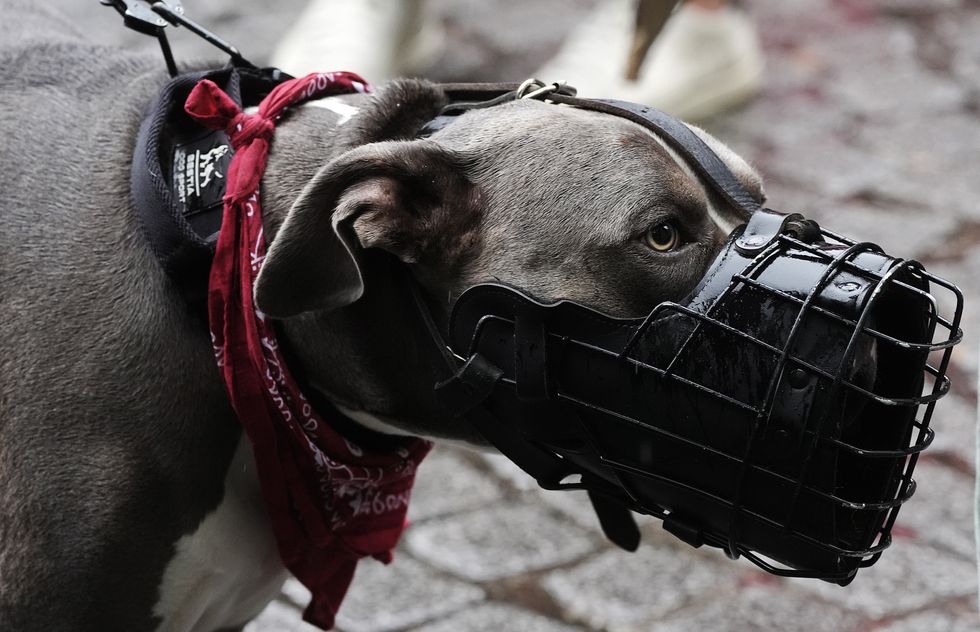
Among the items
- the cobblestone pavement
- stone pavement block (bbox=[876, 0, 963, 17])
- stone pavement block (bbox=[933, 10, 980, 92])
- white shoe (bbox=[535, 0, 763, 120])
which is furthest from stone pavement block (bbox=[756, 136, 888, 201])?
stone pavement block (bbox=[876, 0, 963, 17])

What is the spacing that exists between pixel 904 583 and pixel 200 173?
1.96m

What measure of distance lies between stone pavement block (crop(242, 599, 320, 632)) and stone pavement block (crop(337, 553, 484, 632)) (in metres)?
0.09

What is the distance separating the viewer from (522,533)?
325 cm

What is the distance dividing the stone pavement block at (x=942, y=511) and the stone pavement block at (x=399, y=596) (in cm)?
98

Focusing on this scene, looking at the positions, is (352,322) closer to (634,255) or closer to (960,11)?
(634,255)

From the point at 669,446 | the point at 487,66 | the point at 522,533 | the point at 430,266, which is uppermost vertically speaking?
the point at 430,266

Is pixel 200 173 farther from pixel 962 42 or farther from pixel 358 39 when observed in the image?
pixel 962 42

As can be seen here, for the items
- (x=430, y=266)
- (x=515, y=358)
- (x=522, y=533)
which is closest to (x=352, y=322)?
(x=430, y=266)

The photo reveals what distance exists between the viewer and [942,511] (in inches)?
129

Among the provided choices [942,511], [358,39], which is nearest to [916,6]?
[358,39]

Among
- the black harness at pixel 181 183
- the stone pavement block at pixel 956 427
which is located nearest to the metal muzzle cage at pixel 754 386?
the black harness at pixel 181 183

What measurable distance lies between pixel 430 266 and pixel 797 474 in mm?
601

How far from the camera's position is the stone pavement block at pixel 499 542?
3.13 m

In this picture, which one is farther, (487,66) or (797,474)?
→ (487,66)
